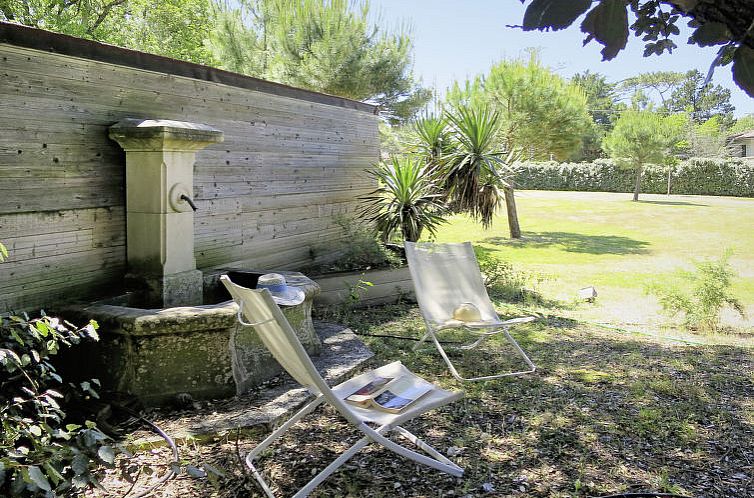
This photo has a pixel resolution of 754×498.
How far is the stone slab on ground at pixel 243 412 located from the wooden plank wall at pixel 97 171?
4.39ft

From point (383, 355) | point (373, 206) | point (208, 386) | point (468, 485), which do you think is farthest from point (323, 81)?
point (468, 485)

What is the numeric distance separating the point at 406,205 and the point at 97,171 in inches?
155

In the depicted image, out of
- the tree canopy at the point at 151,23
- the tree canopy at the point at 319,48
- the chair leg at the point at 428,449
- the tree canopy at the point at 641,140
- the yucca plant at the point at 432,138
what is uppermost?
the tree canopy at the point at 151,23

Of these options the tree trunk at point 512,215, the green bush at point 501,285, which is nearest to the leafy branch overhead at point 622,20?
the green bush at point 501,285

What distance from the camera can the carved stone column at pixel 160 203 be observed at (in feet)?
13.2

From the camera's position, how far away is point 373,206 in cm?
763

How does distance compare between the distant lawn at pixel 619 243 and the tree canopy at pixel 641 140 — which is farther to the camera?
the tree canopy at pixel 641 140

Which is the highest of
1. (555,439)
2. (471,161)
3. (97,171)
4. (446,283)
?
(471,161)

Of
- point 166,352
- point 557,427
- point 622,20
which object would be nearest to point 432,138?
point 557,427

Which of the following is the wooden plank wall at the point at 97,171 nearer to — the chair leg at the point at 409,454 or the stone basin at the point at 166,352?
the stone basin at the point at 166,352

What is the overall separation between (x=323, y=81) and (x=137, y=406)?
45.7 feet

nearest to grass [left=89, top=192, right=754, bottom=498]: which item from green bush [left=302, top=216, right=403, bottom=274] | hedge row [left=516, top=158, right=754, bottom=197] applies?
green bush [left=302, top=216, right=403, bottom=274]

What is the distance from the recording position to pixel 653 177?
27.6 m

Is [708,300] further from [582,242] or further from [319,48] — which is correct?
Answer: [319,48]
